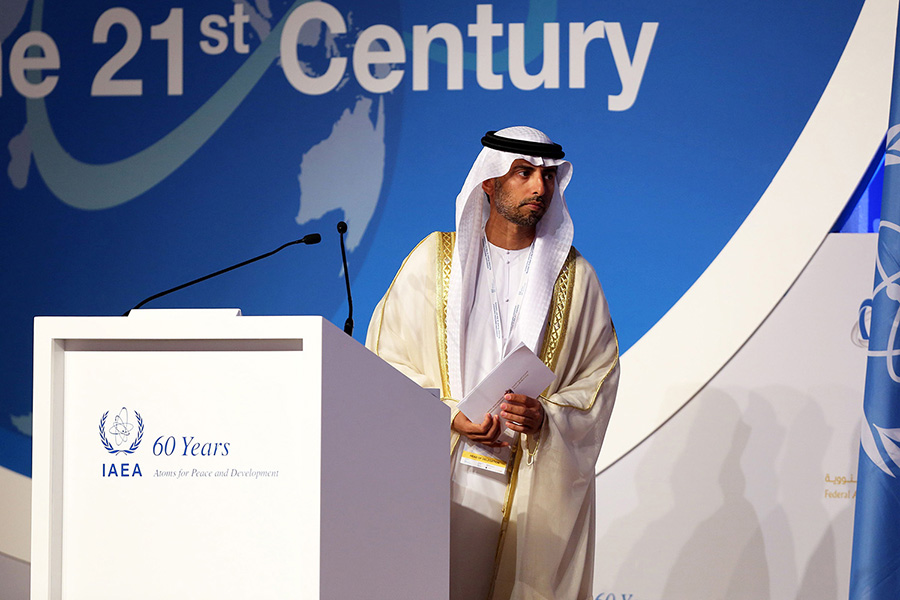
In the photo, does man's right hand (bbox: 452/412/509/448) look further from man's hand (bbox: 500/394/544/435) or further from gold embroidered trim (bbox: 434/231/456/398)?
gold embroidered trim (bbox: 434/231/456/398)

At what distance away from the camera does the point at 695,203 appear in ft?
12.4

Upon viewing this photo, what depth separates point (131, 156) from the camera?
13.1 ft

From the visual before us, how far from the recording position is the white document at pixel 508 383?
2443 mm

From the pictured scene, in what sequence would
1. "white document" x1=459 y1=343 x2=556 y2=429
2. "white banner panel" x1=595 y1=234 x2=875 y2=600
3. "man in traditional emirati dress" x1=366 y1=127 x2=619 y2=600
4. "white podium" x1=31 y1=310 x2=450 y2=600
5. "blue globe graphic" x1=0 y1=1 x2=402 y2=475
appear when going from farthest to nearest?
"blue globe graphic" x1=0 y1=1 x2=402 y2=475, "white banner panel" x1=595 y1=234 x2=875 y2=600, "man in traditional emirati dress" x1=366 y1=127 x2=619 y2=600, "white document" x1=459 y1=343 x2=556 y2=429, "white podium" x1=31 y1=310 x2=450 y2=600

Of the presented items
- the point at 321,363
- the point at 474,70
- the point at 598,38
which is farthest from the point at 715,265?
the point at 321,363

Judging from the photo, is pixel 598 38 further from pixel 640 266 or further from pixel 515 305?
pixel 515 305

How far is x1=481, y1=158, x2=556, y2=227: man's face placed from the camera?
295 cm

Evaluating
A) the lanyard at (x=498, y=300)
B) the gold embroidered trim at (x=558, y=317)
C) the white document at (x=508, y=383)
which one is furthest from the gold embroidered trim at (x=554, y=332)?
the white document at (x=508, y=383)

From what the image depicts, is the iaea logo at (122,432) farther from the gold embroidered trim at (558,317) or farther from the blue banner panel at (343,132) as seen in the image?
the blue banner panel at (343,132)

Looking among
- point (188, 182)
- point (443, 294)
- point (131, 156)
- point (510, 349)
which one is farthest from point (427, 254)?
point (131, 156)

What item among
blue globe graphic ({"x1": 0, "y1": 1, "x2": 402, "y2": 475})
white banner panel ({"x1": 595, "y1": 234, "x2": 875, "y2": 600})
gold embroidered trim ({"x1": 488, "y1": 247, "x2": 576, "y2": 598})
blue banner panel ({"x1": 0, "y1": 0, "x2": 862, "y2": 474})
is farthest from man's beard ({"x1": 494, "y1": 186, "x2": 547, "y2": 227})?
white banner panel ({"x1": 595, "y1": 234, "x2": 875, "y2": 600})

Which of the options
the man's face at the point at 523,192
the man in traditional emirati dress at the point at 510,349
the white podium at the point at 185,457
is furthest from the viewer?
the man's face at the point at 523,192

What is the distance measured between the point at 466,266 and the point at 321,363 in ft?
5.69

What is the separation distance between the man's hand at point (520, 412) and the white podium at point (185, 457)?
49.9 inches
